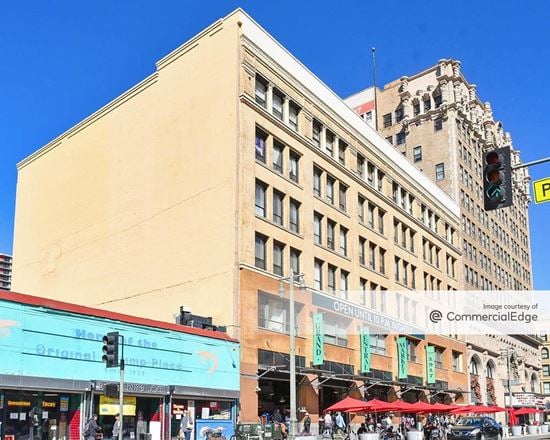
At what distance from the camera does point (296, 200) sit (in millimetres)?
42844

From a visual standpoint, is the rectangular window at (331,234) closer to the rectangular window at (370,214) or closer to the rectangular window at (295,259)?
the rectangular window at (295,259)

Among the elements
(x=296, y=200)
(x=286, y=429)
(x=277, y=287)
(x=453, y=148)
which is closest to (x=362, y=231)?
(x=296, y=200)

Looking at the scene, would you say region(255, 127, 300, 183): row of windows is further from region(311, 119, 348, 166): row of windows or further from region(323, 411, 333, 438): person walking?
region(323, 411, 333, 438): person walking

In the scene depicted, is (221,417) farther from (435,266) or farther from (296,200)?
(435,266)

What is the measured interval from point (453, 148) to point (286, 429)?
1949 inches

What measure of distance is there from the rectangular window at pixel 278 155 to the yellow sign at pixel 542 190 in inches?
1076

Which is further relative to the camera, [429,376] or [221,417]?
[429,376]

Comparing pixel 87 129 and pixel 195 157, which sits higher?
pixel 87 129

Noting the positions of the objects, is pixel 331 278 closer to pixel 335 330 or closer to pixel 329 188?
pixel 335 330

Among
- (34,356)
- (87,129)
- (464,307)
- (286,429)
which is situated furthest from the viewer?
(464,307)

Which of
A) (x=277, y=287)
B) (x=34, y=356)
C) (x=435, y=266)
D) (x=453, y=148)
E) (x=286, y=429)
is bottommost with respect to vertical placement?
(x=286, y=429)

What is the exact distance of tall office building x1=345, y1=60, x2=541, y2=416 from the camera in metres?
77.7

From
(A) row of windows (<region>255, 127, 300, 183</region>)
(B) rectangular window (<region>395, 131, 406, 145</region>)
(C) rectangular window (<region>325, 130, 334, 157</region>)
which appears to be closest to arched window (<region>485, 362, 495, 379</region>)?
(B) rectangular window (<region>395, 131, 406, 145</region>)

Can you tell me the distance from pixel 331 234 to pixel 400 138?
140ft
